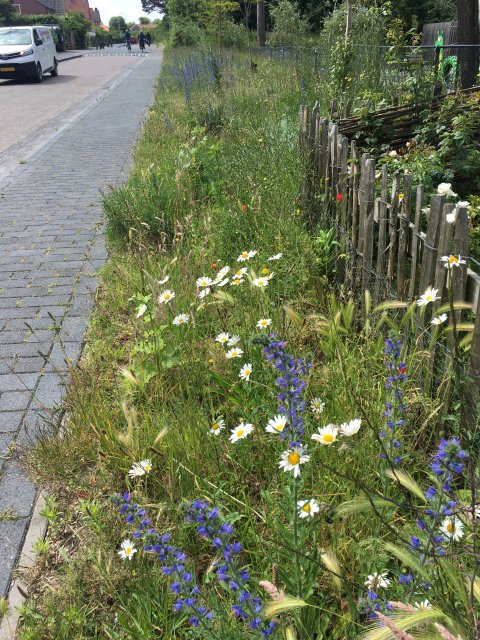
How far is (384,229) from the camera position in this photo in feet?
11.0

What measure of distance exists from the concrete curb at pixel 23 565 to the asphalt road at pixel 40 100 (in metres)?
8.71

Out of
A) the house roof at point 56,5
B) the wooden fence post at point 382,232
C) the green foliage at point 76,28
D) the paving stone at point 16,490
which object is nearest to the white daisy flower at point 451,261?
the wooden fence post at point 382,232

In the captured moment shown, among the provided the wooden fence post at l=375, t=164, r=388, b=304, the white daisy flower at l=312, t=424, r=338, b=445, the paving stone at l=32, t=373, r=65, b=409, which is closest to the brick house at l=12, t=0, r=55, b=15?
the paving stone at l=32, t=373, r=65, b=409

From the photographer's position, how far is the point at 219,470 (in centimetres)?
259

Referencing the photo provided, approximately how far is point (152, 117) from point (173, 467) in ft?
30.5

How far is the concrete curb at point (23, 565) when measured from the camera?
7.07 ft

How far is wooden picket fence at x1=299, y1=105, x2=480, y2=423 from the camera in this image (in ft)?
8.38

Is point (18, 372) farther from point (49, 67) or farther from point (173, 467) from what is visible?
point (49, 67)

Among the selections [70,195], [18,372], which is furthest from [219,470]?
[70,195]

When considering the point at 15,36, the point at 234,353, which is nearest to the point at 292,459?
the point at 234,353

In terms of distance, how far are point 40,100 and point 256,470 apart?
57.0 feet

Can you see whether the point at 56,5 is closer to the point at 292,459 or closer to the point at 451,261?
the point at 451,261

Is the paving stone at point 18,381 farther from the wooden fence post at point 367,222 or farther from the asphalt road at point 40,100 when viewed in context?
the asphalt road at point 40,100

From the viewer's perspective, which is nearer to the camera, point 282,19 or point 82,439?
point 82,439
